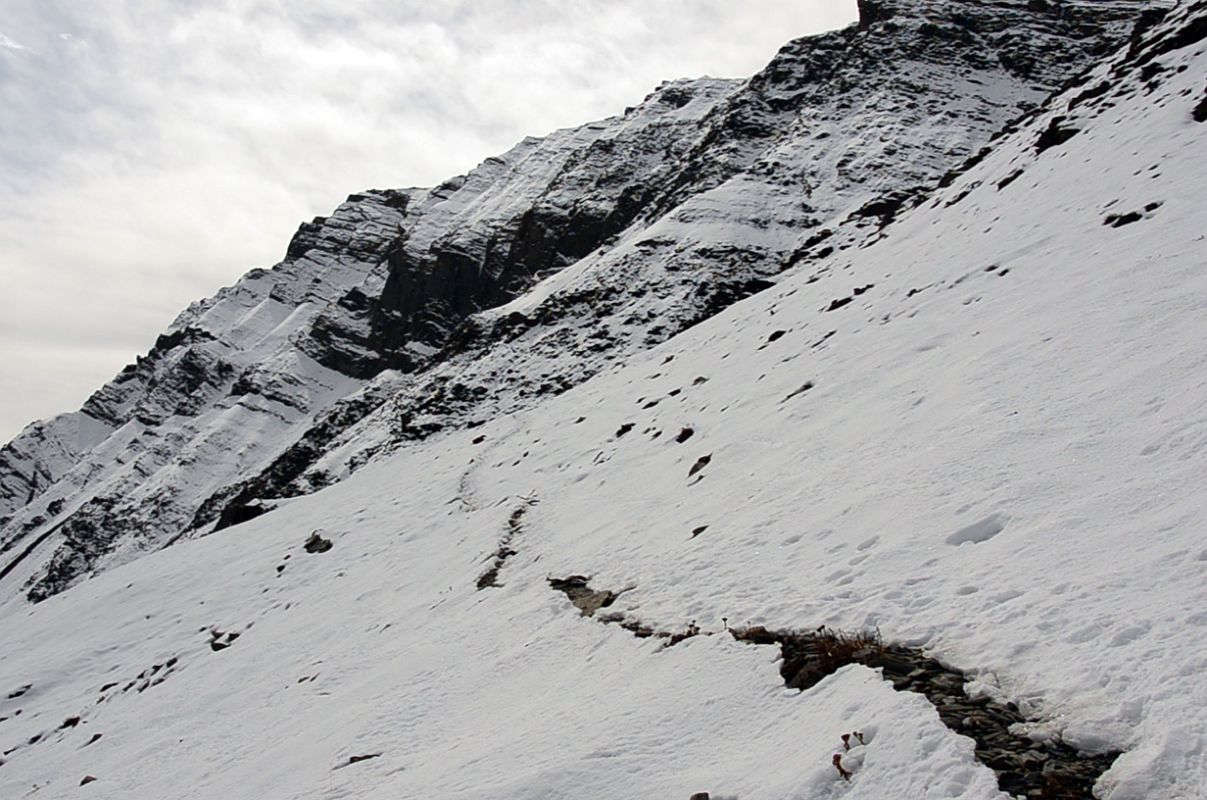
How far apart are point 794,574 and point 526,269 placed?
102041 mm

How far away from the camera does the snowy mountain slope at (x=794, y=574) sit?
17.2ft

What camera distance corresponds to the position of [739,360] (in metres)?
23.1

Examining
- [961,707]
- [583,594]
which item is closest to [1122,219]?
[583,594]

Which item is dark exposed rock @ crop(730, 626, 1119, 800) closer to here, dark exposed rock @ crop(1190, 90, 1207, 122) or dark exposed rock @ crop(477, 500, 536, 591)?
dark exposed rock @ crop(477, 500, 536, 591)

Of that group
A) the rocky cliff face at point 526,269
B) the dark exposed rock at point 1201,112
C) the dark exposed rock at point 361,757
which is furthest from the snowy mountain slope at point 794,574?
the rocky cliff face at point 526,269

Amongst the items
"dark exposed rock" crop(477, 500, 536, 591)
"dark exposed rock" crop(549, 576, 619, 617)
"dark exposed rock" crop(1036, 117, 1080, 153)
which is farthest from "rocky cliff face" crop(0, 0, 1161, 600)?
"dark exposed rock" crop(549, 576, 619, 617)

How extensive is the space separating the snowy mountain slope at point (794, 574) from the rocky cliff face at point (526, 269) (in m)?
11.9

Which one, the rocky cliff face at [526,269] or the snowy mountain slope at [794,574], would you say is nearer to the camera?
the snowy mountain slope at [794,574]

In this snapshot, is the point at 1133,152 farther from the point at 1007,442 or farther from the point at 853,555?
the point at 853,555

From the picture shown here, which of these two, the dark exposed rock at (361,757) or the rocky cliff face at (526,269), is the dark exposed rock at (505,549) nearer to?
the dark exposed rock at (361,757)

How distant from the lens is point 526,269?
10738 centimetres

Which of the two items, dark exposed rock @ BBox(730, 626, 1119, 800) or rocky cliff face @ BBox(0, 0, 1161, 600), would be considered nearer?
dark exposed rock @ BBox(730, 626, 1119, 800)

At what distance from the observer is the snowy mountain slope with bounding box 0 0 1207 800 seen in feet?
17.2

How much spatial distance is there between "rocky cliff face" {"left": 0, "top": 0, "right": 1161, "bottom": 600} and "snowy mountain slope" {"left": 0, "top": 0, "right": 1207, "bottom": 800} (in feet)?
39.1
